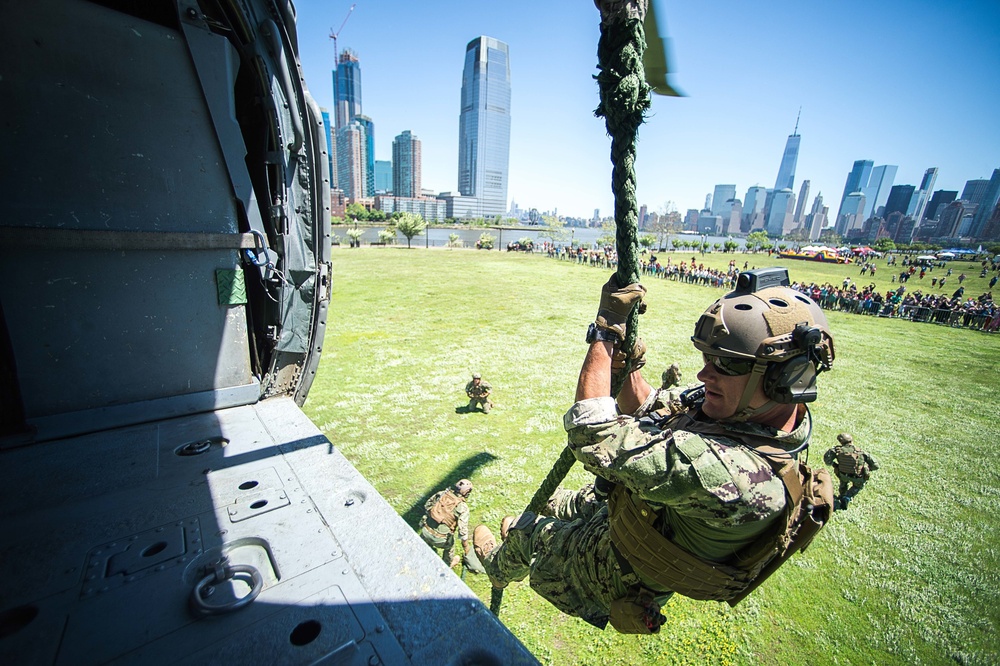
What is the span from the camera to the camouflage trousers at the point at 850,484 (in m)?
5.35

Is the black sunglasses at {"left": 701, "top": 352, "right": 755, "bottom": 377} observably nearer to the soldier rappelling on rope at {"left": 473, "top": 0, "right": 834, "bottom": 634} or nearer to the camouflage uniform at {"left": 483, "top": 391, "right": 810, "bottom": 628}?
the soldier rappelling on rope at {"left": 473, "top": 0, "right": 834, "bottom": 634}

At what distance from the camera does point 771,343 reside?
6.72 ft

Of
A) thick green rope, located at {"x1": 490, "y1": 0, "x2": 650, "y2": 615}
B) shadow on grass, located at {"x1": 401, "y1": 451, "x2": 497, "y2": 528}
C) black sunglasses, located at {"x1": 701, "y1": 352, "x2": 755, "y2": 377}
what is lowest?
shadow on grass, located at {"x1": 401, "y1": 451, "x2": 497, "y2": 528}

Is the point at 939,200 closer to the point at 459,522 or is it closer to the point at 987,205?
the point at 987,205

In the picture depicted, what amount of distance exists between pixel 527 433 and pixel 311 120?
5257mm

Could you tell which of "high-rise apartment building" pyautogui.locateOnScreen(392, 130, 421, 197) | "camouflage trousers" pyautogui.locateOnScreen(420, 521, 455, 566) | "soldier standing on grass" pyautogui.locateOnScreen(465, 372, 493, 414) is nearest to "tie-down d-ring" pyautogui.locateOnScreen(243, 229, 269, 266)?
"camouflage trousers" pyautogui.locateOnScreen(420, 521, 455, 566)

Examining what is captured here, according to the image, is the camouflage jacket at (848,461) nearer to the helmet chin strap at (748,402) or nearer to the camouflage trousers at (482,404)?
the helmet chin strap at (748,402)

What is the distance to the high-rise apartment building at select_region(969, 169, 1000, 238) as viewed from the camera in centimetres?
11369

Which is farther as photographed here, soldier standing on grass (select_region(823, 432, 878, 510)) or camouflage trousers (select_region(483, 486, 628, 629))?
soldier standing on grass (select_region(823, 432, 878, 510))

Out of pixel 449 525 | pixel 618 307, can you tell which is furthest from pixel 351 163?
pixel 618 307

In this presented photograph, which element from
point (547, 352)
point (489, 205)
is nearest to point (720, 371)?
point (547, 352)

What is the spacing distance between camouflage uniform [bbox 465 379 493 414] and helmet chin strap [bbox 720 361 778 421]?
5.41 m

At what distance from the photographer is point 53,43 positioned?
264 centimetres

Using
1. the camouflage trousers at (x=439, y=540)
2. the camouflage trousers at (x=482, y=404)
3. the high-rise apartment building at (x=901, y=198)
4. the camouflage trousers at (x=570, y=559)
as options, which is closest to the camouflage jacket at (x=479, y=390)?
the camouflage trousers at (x=482, y=404)
